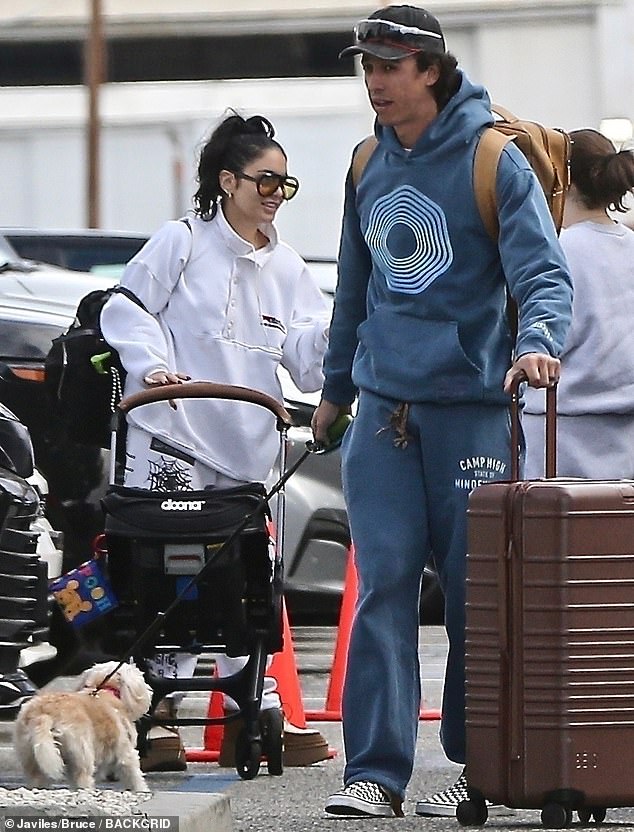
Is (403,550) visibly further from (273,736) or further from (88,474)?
(88,474)

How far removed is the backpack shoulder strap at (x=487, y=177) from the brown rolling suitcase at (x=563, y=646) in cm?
63

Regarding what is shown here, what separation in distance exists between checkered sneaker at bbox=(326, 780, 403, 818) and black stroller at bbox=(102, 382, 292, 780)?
965 mm

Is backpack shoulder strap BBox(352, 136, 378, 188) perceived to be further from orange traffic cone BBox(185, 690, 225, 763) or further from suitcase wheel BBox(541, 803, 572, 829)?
orange traffic cone BBox(185, 690, 225, 763)

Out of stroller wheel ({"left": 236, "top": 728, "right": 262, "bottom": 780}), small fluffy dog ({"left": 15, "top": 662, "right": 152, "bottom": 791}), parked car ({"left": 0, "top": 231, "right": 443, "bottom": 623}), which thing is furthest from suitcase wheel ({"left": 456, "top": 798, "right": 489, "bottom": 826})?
parked car ({"left": 0, "top": 231, "right": 443, "bottom": 623})

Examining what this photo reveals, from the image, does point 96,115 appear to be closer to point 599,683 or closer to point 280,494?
point 280,494

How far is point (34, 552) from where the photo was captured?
6.43 meters

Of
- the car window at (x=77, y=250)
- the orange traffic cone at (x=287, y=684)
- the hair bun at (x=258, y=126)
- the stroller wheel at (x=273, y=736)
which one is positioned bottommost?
the stroller wheel at (x=273, y=736)

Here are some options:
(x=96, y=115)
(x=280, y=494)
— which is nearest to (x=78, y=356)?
(x=280, y=494)

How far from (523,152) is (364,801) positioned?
5.41 ft

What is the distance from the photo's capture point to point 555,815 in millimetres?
4969

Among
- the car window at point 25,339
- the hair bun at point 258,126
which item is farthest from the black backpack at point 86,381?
the car window at point 25,339

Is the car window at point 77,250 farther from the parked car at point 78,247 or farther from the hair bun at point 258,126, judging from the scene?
the hair bun at point 258,126

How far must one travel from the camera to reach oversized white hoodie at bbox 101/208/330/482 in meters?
6.73

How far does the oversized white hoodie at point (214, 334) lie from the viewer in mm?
6734
